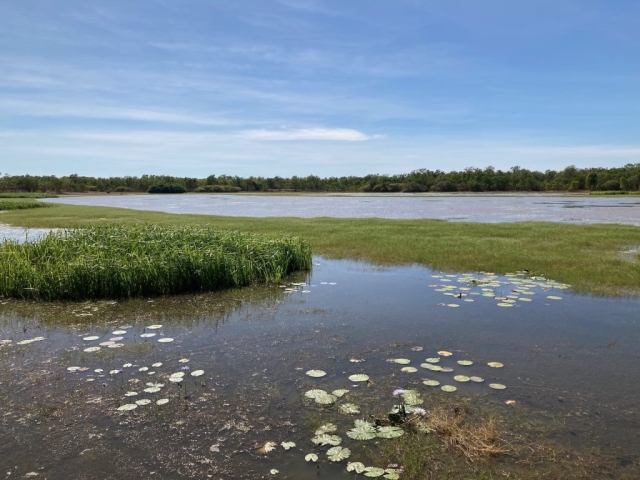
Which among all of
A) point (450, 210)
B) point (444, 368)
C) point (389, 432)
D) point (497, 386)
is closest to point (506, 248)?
point (444, 368)

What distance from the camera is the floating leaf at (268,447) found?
15.4 feet

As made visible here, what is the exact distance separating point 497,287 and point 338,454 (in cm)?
843

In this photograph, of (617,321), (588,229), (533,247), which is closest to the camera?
(617,321)

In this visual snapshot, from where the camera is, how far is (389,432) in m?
4.97

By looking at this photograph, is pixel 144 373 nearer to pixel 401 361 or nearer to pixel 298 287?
pixel 401 361

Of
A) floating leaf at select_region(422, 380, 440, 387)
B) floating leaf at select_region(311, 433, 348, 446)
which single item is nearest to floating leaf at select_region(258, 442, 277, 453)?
floating leaf at select_region(311, 433, 348, 446)

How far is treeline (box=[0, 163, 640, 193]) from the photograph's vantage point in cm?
11619

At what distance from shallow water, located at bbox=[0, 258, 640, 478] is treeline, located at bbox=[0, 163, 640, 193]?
11260 cm

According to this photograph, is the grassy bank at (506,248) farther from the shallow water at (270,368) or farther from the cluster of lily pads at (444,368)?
the cluster of lily pads at (444,368)

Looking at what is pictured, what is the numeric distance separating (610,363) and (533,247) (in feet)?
39.4

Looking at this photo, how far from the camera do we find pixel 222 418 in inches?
210

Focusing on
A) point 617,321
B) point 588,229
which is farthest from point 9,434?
point 588,229

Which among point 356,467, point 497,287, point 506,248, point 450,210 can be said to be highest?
point 450,210

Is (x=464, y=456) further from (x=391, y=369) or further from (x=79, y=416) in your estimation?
(x=79, y=416)
